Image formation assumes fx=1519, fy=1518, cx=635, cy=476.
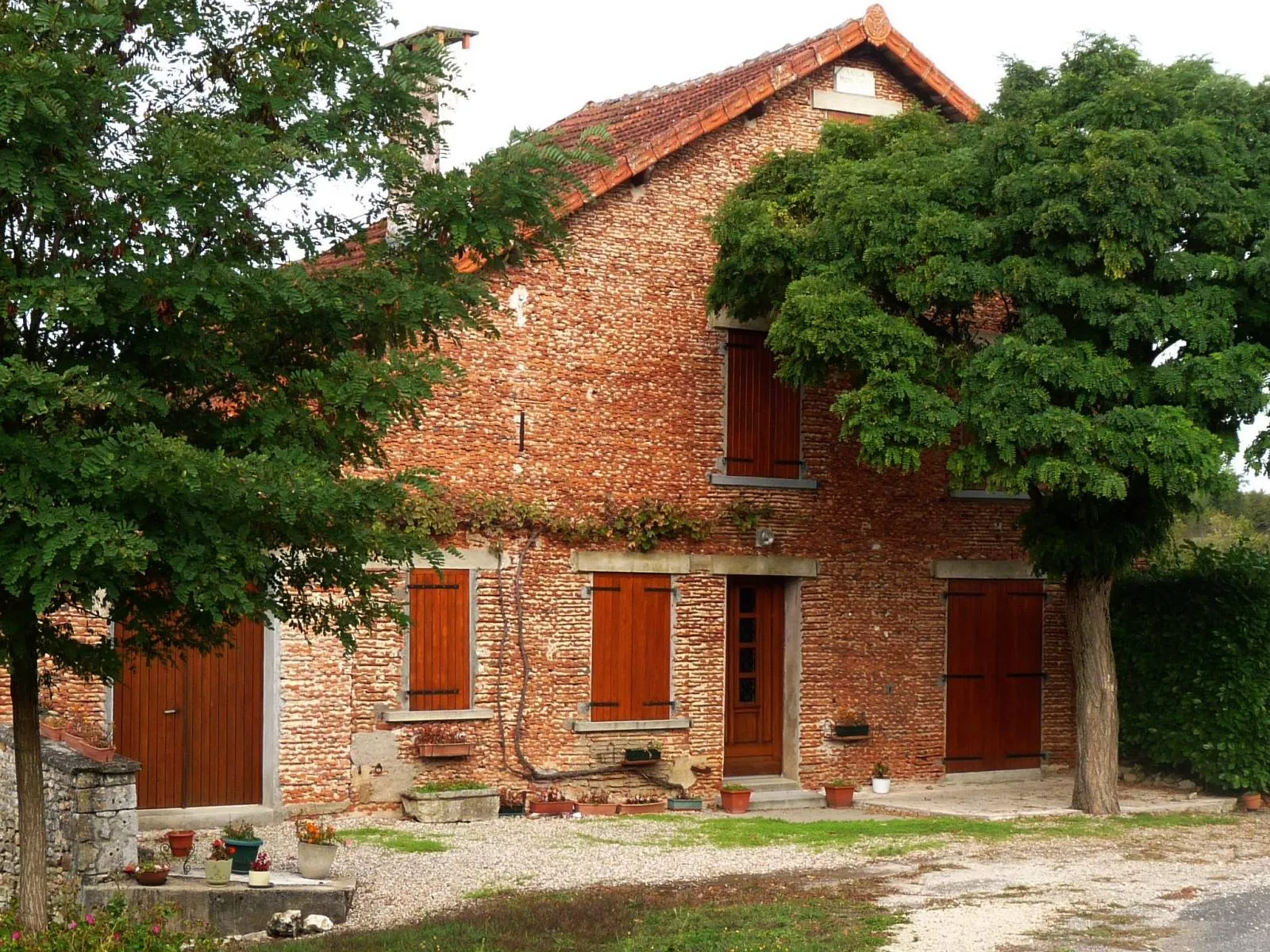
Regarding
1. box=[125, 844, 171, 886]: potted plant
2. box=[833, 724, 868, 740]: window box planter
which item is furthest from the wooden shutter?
box=[125, 844, 171, 886]: potted plant

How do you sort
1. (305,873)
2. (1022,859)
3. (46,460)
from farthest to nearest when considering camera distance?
(1022,859), (305,873), (46,460)

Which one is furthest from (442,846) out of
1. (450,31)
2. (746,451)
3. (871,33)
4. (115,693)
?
(871,33)

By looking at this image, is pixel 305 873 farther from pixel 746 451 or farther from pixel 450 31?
pixel 746 451

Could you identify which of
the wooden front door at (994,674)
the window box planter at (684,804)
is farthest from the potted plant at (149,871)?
the wooden front door at (994,674)

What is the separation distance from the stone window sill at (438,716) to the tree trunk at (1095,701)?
581 centimetres

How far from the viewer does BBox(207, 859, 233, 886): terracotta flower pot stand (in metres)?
9.58

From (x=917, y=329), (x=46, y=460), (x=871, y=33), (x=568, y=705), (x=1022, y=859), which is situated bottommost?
(x=1022, y=859)

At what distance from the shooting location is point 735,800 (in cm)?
1515

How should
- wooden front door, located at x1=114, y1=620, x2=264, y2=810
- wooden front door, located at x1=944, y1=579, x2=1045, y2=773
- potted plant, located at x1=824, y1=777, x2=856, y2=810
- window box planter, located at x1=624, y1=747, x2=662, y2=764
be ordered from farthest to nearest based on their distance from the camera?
wooden front door, located at x1=944, y1=579, x2=1045, y2=773
potted plant, located at x1=824, y1=777, x2=856, y2=810
window box planter, located at x1=624, y1=747, x2=662, y2=764
wooden front door, located at x1=114, y1=620, x2=264, y2=810

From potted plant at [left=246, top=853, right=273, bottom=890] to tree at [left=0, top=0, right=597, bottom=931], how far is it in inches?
93.1

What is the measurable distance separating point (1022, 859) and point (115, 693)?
301 inches

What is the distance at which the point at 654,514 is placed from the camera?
1534 centimetres

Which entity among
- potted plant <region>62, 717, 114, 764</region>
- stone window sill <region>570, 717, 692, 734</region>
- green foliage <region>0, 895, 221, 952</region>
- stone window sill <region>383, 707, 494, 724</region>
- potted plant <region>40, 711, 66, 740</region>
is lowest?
green foliage <region>0, 895, 221, 952</region>

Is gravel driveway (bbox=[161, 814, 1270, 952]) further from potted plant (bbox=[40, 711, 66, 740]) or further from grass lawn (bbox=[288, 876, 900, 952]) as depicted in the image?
potted plant (bbox=[40, 711, 66, 740])
